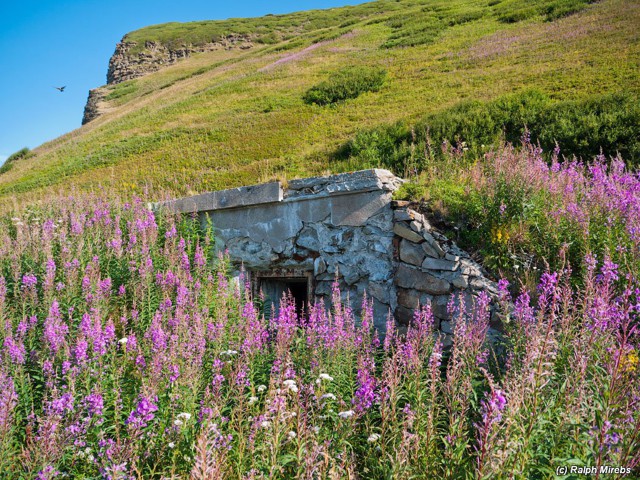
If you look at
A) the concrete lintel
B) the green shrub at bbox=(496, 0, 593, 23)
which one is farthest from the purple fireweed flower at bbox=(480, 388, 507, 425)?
→ the green shrub at bbox=(496, 0, 593, 23)

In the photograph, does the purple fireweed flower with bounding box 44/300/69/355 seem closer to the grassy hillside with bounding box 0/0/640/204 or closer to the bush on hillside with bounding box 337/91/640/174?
the grassy hillside with bounding box 0/0/640/204

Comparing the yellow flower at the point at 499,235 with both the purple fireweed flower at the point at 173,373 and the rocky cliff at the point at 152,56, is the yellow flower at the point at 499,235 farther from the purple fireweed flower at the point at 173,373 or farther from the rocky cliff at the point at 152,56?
the rocky cliff at the point at 152,56

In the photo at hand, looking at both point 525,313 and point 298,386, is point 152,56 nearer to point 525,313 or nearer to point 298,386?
point 298,386

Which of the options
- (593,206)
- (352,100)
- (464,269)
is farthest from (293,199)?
(352,100)

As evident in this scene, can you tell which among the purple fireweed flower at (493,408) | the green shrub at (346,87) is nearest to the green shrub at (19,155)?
the green shrub at (346,87)

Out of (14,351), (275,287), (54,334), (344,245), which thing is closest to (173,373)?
(54,334)

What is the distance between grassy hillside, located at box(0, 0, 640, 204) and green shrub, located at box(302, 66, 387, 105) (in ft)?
1.05

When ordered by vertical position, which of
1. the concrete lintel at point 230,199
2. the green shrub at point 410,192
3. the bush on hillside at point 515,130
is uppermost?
the bush on hillside at point 515,130

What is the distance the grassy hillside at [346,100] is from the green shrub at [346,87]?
32cm

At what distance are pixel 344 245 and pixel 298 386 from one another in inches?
127

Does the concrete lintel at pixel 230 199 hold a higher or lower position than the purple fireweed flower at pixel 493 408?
higher

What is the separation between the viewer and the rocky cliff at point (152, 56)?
→ 193ft

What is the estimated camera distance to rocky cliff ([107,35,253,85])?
58688 millimetres

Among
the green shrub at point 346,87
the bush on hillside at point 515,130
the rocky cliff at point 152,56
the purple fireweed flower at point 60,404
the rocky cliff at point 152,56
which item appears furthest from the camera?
the rocky cliff at point 152,56
